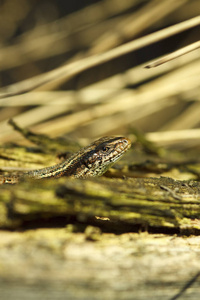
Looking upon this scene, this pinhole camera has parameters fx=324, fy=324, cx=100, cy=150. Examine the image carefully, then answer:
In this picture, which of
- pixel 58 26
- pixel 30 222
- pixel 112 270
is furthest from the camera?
pixel 58 26

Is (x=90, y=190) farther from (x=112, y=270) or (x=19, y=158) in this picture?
(x=19, y=158)

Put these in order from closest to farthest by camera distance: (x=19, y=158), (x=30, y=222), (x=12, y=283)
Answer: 1. (x=12, y=283)
2. (x=30, y=222)
3. (x=19, y=158)

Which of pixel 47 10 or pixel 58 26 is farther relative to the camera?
pixel 47 10

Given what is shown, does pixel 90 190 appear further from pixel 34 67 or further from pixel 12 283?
pixel 34 67

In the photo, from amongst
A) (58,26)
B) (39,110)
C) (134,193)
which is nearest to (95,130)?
(39,110)

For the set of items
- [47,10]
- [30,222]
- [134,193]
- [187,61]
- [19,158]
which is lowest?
[30,222]

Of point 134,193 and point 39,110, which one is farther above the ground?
point 39,110

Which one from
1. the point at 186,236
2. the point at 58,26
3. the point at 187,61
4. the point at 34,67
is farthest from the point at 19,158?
the point at 34,67
